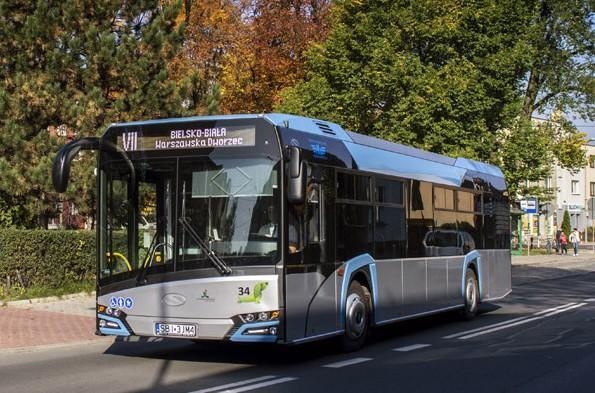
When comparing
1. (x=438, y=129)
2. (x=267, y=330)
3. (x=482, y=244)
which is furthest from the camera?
(x=438, y=129)

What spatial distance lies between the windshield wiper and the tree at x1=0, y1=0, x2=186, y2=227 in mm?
9521

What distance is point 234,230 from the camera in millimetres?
8539

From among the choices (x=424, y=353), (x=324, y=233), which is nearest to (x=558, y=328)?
(x=424, y=353)

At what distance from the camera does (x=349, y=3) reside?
23.9 m

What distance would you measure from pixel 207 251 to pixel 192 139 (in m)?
1.34

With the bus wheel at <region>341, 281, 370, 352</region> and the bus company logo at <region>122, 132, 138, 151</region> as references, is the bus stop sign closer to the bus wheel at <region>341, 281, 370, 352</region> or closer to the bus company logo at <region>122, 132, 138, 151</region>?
the bus wheel at <region>341, 281, 370, 352</region>

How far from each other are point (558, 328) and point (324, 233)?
5.39 m

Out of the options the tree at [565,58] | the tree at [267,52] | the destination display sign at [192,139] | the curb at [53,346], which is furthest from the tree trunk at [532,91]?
the destination display sign at [192,139]

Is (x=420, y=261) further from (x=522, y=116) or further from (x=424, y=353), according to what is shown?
(x=522, y=116)

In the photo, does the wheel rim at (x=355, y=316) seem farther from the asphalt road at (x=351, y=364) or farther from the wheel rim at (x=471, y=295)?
the wheel rim at (x=471, y=295)

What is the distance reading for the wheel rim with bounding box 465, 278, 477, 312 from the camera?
14.4 m

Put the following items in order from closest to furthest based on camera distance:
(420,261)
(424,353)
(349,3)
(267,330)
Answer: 1. (267,330)
2. (424,353)
3. (420,261)
4. (349,3)

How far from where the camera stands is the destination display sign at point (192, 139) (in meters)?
8.68

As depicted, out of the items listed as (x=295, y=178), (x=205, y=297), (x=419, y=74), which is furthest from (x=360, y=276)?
(x=419, y=74)
